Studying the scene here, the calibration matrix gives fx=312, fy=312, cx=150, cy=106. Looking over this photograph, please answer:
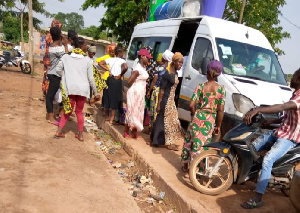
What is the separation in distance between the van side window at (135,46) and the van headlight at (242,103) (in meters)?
4.42

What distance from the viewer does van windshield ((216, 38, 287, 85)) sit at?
226 inches

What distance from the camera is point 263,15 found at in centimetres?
1598

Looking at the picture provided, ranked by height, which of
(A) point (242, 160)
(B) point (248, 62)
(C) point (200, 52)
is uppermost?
(C) point (200, 52)

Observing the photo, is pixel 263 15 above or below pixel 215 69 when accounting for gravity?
above

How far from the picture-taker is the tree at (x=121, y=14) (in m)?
16.1

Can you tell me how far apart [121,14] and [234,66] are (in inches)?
470

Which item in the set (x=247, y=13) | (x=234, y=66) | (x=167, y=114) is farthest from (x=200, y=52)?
A: (x=247, y=13)

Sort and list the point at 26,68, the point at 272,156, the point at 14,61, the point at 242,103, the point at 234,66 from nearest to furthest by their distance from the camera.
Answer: the point at 272,156
the point at 242,103
the point at 234,66
the point at 26,68
the point at 14,61

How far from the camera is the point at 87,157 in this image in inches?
187

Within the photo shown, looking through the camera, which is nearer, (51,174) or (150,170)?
(51,174)

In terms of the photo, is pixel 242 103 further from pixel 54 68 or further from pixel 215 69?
pixel 54 68

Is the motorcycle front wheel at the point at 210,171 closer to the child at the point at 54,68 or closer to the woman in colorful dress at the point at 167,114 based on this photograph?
the woman in colorful dress at the point at 167,114

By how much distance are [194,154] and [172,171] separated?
591 millimetres

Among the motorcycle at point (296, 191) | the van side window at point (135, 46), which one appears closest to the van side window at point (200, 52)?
the van side window at point (135, 46)
